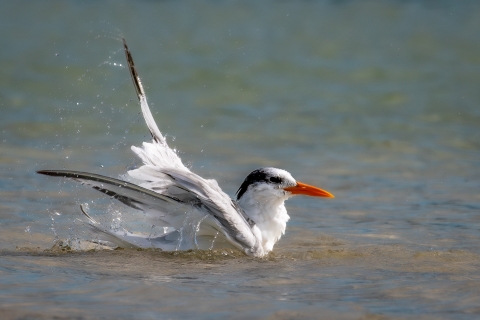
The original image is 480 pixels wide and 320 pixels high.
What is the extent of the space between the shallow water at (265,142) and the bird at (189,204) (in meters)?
0.12

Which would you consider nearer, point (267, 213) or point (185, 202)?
point (185, 202)

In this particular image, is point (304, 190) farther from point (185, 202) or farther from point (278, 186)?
point (185, 202)

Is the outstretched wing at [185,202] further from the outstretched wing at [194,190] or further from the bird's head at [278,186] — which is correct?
the bird's head at [278,186]

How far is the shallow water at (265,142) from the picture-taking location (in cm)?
479

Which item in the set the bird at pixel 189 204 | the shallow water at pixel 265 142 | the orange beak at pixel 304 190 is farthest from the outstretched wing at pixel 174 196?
the orange beak at pixel 304 190

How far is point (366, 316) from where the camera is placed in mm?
4309

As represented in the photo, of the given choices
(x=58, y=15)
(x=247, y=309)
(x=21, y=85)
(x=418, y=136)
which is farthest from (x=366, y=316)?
(x=58, y=15)

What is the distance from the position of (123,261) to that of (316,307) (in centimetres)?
158

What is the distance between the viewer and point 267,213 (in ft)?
20.4

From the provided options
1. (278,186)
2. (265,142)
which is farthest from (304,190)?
(265,142)

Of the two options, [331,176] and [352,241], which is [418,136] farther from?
[352,241]

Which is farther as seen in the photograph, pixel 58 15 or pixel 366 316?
pixel 58 15

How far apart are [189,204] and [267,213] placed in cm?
80

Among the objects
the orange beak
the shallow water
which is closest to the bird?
the orange beak
